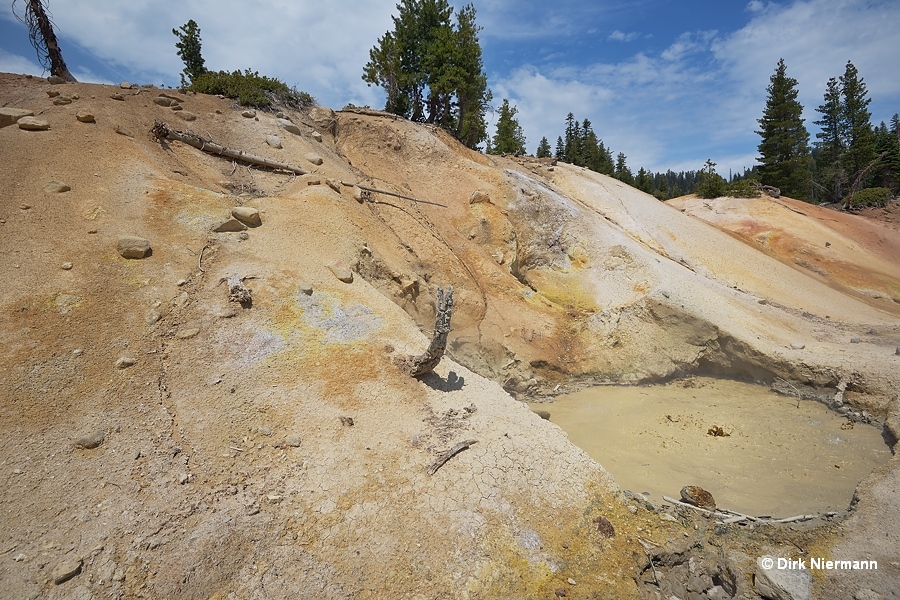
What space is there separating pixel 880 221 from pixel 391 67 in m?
37.2

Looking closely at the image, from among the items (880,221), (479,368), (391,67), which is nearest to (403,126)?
(391,67)

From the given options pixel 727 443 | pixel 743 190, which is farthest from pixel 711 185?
pixel 727 443

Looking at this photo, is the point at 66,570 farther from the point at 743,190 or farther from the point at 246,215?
the point at 743,190

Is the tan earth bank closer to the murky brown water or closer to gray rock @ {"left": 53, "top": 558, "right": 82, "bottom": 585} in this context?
gray rock @ {"left": 53, "top": 558, "right": 82, "bottom": 585}

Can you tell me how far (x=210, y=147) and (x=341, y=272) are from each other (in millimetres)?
6331

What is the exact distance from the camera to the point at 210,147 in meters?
11.5

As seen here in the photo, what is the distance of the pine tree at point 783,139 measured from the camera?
35438mm

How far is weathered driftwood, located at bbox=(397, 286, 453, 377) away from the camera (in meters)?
6.59

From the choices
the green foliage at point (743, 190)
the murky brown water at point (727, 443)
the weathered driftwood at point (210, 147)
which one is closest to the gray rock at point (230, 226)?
the weathered driftwood at point (210, 147)

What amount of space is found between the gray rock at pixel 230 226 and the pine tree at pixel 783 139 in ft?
147

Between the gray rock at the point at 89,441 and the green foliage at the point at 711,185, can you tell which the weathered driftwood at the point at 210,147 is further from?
the green foliage at the point at 711,185

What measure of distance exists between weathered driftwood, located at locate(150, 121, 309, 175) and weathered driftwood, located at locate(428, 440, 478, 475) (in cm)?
952

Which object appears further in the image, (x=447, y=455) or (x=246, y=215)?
(x=246, y=215)

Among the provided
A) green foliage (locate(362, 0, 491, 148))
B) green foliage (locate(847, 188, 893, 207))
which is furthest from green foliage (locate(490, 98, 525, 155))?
green foliage (locate(847, 188, 893, 207))
